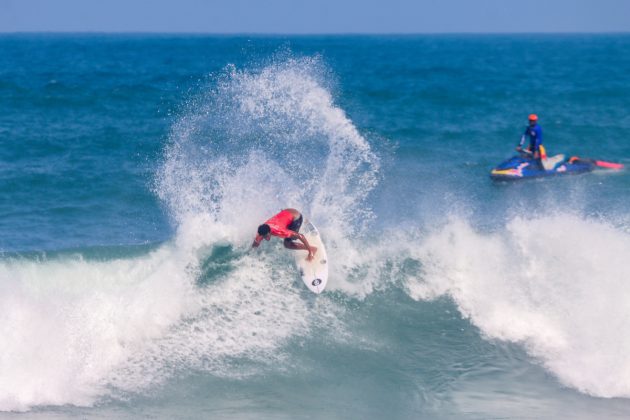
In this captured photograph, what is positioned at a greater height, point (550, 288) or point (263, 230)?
point (263, 230)

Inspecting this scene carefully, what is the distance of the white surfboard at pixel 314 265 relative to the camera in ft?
39.8

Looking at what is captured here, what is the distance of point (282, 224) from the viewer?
479 inches

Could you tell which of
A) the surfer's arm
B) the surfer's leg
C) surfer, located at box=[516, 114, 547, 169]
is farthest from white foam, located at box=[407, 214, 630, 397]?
surfer, located at box=[516, 114, 547, 169]

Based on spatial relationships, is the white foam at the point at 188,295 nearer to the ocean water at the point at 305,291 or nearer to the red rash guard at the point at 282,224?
the ocean water at the point at 305,291

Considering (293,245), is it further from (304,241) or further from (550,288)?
(550,288)

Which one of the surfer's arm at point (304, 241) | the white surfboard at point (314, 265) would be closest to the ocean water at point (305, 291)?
the white surfboard at point (314, 265)

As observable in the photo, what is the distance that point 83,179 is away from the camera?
20.6m

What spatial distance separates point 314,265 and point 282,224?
2.97 ft

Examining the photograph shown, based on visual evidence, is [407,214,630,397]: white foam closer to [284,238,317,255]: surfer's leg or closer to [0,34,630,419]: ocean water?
[0,34,630,419]: ocean water

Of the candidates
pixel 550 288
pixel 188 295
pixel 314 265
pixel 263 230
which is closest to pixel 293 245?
pixel 314 265

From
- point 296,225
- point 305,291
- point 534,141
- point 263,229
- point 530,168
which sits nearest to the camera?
point 263,229

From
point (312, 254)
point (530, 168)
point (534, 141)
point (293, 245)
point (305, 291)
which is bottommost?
point (305, 291)

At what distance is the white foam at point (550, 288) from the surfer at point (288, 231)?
7.17 ft

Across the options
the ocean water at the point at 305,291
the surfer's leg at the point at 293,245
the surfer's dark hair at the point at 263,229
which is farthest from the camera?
the surfer's leg at the point at 293,245
